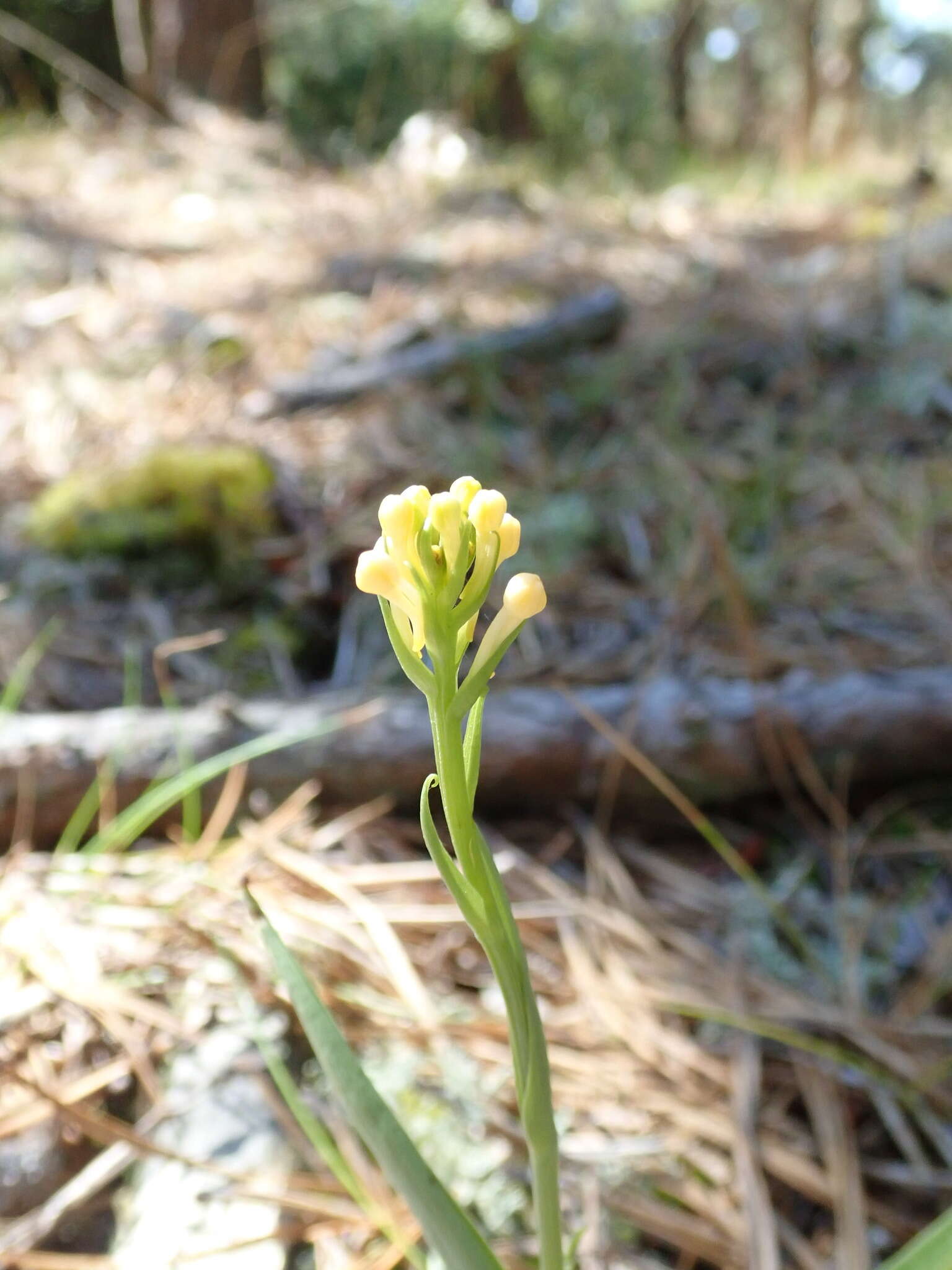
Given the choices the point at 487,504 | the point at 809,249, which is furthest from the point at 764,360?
the point at 487,504

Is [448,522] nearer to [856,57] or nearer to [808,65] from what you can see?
[808,65]

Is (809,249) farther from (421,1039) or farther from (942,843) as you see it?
(421,1039)

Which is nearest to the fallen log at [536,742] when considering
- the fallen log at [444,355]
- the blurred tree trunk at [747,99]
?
the fallen log at [444,355]

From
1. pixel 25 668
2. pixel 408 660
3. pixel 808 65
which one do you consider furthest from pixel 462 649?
pixel 808 65

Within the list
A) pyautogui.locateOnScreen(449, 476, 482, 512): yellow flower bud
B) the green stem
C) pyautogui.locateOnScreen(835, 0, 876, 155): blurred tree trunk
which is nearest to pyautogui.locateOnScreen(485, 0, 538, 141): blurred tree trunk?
pyautogui.locateOnScreen(835, 0, 876, 155): blurred tree trunk

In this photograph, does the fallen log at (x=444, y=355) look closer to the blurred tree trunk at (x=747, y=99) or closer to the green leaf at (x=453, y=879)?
the green leaf at (x=453, y=879)

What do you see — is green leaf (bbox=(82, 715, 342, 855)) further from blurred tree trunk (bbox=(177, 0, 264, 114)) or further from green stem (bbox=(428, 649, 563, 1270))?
blurred tree trunk (bbox=(177, 0, 264, 114))
